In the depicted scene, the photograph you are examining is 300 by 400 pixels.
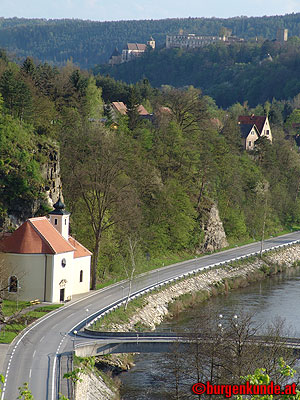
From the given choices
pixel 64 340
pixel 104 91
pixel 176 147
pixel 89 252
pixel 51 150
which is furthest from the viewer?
pixel 104 91

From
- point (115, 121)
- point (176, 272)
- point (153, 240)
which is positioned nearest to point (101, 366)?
point (176, 272)

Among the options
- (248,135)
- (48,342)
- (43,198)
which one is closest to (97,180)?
(43,198)

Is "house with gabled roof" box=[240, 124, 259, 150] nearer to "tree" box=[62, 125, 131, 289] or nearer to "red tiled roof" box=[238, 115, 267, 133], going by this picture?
"red tiled roof" box=[238, 115, 267, 133]

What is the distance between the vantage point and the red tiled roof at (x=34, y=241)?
46.2 meters

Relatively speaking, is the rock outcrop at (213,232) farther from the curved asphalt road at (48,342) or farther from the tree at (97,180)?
the curved asphalt road at (48,342)

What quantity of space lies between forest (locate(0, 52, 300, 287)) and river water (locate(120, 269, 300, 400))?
6587mm

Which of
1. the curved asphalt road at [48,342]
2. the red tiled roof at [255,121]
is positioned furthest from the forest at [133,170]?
the red tiled roof at [255,121]

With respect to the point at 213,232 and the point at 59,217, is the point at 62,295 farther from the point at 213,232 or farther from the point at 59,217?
the point at 213,232

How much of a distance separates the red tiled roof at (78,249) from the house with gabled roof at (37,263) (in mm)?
2214

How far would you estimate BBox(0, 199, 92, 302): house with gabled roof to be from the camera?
46.2m

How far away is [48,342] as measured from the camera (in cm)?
→ 3834

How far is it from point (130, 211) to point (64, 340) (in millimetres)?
19392

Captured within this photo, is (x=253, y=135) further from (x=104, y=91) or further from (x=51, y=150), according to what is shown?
(x=51, y=150)

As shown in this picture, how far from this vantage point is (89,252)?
169ft
